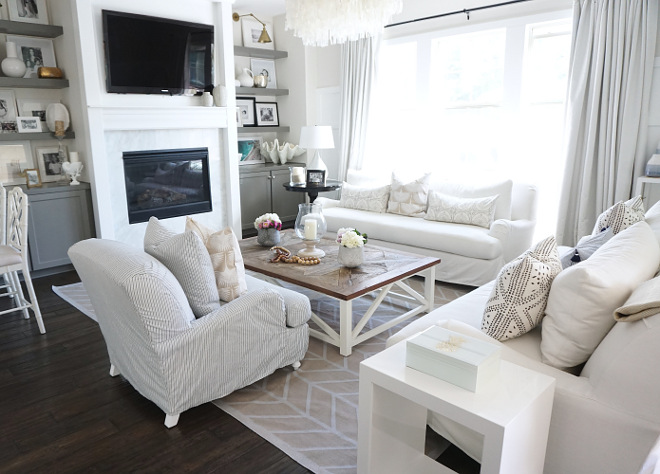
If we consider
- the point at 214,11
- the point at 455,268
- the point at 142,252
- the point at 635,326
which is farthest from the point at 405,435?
the point at 214,11

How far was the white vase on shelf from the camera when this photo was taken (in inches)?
166

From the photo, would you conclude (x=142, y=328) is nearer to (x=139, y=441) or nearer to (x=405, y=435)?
(x=139, y=441)

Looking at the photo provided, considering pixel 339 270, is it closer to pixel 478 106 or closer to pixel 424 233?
pixel 424 233

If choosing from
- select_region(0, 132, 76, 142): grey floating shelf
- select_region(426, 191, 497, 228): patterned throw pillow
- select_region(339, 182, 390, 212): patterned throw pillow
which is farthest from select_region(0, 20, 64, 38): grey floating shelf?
select_region(426, 191, 497, 228): patterned throw pillow

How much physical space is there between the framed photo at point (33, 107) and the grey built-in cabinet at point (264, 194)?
2067 millimetres

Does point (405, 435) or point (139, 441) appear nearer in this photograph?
point (405, 435)

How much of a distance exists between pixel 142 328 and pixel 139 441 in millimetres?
506

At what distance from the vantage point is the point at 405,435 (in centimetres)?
177

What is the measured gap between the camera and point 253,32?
618 centimetres

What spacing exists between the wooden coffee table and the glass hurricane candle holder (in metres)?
0.07

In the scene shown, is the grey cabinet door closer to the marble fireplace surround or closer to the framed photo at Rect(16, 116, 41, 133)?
the marble fireplace surround

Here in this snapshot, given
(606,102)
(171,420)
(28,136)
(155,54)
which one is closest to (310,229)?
(171,420)

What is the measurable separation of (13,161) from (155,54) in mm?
1652

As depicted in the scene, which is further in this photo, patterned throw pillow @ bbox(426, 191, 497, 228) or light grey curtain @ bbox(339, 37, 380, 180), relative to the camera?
light grey curtain @ bbox(339, 37, 380, 180)
